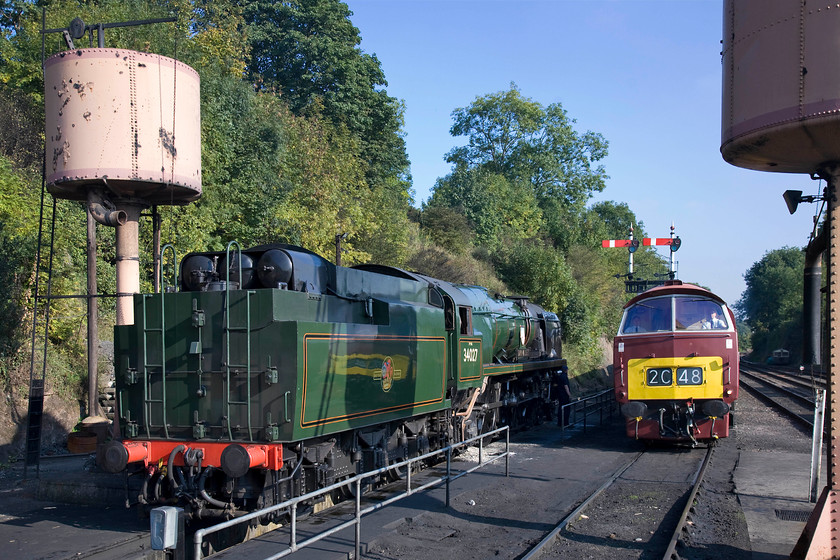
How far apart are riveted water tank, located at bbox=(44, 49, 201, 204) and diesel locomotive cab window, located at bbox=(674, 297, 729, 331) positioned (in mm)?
9468

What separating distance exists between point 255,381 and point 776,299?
79359 mm

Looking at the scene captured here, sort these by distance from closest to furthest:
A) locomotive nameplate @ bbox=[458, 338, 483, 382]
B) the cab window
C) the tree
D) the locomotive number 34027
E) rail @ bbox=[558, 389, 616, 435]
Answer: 1. locomotive nameplate @ bbox=[458, 338, 483, 382]
2. the locomotive number 34027
3. the cab window
4. rail @ bbox=[558, 389, 616, 435]
5. the tree

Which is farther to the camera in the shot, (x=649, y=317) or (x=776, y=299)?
(x=776, y=299)

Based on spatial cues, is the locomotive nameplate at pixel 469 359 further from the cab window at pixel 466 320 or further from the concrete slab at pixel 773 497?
the concrete slab at pixel 773 497

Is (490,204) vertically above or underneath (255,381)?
above

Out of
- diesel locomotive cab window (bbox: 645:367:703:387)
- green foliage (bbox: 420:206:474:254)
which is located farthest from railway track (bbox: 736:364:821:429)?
green foliage (bbox: 420:206:474:254)

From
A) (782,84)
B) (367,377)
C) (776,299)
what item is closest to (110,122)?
(367,377)

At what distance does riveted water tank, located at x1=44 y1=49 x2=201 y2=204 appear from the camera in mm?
10492

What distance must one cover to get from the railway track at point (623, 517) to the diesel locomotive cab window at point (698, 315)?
2628 mm

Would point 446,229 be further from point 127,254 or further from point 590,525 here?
point 590,525

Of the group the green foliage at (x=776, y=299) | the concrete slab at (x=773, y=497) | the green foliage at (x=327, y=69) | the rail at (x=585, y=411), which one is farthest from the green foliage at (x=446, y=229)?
the green foliage at (x=776, y=299)

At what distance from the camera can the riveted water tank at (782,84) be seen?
554 centimetres

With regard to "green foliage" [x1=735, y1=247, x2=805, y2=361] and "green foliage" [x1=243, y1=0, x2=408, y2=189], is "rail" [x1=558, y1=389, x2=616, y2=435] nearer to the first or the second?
"green foliage" [x1=243, y1=0, x2=408, y2=189]

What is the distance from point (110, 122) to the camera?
10492 millimetres
